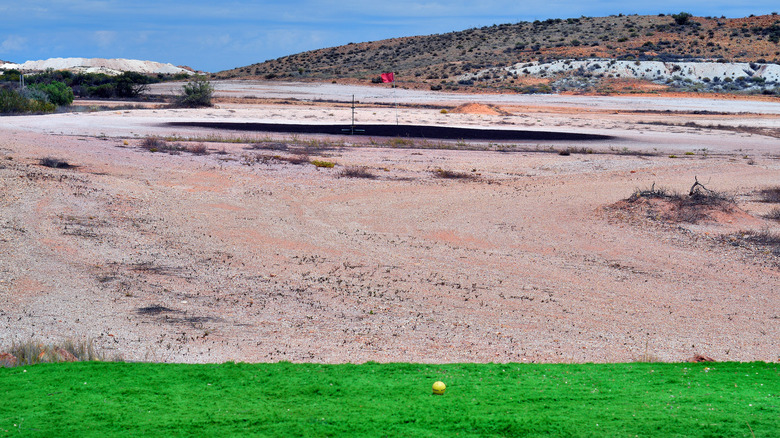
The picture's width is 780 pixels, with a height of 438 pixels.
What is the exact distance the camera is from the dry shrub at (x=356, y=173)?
21091 mm

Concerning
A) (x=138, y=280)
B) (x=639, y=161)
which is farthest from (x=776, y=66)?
(x=138, y=280)

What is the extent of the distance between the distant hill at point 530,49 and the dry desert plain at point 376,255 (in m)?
48.1

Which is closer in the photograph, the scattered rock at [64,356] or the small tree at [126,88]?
the scattered rock at [64,356]

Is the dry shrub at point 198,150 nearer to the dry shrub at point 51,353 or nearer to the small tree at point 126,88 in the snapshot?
the dry shrub at point 51,353

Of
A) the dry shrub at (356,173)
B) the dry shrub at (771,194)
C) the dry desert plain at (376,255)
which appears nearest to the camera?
the dry desert plain at (376,255)

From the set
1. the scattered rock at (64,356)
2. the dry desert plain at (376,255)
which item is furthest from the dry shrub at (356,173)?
the scattered rock at (64,356)

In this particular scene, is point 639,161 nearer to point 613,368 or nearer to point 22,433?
point 613,368

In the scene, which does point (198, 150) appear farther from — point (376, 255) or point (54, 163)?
point (376, 255)

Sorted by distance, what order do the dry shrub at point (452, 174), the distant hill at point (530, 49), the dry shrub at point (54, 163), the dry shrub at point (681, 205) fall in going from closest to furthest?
1. the dry shrub at point (681, 205)
2. the dry shrub at point (54, 163)
3. the dry shrub at point (452, 174)
4. the distant hill at point (530, 49)

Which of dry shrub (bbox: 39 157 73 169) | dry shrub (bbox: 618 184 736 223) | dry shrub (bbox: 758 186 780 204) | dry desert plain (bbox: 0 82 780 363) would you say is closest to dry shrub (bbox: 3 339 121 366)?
dry desert plain (bbox: 0 82 780 363)

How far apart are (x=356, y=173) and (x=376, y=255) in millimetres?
9022

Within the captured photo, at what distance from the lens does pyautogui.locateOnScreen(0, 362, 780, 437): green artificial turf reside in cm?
443

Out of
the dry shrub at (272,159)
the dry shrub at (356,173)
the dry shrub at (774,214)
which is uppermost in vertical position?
the dry shrub at (272,159)

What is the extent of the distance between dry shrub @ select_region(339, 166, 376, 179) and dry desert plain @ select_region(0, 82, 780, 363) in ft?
0.30
